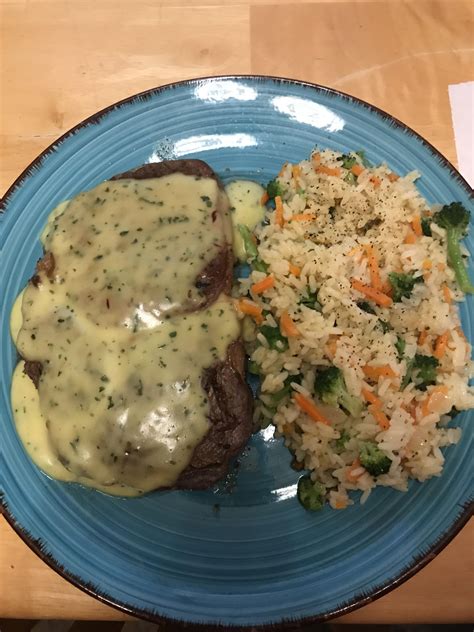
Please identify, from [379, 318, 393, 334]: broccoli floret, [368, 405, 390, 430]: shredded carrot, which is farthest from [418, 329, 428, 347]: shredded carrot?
[368, 405, 390, 430]: shredded carrot

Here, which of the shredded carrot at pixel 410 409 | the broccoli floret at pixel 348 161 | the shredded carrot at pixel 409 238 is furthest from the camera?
the broccoli floret at pixel 348 161

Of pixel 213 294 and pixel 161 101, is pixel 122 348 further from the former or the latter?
pixel 161 101

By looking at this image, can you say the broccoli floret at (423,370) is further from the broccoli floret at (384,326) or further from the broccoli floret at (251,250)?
the broccoli floret at (251,250)

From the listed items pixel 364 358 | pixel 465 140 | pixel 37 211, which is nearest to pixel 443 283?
pixel 364 358

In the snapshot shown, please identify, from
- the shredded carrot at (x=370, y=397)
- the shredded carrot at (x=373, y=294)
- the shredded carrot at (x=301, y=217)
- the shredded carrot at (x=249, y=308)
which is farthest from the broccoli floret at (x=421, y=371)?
the shredded carrot at (x=301, y=217)

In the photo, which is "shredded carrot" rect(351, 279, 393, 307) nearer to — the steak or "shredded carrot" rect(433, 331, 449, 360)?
"shredded carrot" rect(433, 331, 449, 360)

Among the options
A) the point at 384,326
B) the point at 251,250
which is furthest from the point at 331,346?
the point at 251,250
